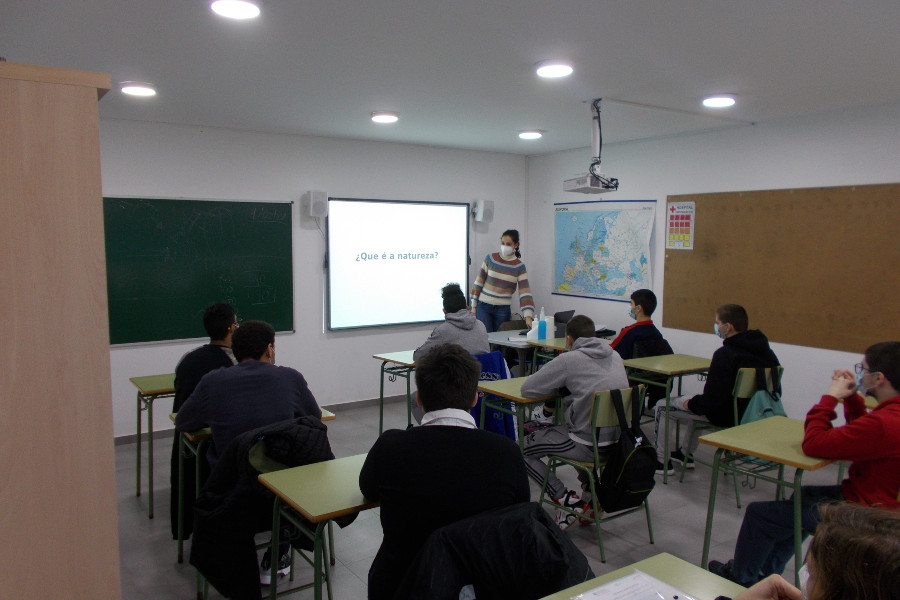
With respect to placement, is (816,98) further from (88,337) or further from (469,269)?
(88,337)

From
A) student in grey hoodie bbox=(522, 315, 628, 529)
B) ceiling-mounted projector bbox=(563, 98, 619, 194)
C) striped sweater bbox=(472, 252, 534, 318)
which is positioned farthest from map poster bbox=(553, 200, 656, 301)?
student in grey hoodie bbox=(522, 315, 628, 529)

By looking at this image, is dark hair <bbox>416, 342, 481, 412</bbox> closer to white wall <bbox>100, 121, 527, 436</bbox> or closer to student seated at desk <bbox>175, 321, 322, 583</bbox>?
student seated at desk <bbox>175, 321, 322, 583</bbox>

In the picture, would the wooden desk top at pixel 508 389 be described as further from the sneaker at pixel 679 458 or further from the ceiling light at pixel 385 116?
the ceiling light at pixel 385 116

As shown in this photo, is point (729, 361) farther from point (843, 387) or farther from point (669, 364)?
point (843, 387)

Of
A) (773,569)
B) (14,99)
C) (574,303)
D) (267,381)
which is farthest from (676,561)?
(574,303)

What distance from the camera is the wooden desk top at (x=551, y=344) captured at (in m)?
5.36

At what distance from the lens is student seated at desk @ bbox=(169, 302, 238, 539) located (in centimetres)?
317

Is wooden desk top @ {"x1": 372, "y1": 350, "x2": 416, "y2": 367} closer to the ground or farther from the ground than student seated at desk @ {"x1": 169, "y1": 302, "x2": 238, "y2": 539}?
closer to the ground

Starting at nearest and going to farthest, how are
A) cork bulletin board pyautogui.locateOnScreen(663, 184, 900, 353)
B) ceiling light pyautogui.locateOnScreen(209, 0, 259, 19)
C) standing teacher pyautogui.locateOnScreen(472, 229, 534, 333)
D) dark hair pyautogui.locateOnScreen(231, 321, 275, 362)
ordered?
ceiling light pyautogui.locateOnScreen(209, 0, 259, 19) < dark hair pyautogui.locateOnScreen(231, 321, 275, 362) < cork bulletin board pyautogui.locateOnScreen(663, 184, 900, 353) < standing teacher pyautogui.locateOnScreen(472, 229, 534, 333)

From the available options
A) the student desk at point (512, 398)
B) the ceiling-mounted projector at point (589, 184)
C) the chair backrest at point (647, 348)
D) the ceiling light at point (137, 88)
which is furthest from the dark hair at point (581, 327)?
the ceiling light at point (137, 88)

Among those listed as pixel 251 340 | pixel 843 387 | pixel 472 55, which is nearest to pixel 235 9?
pixel 472 55

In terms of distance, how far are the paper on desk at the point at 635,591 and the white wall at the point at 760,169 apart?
3.90m

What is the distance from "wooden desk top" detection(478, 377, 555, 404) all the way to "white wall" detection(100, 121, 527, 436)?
2.69 m

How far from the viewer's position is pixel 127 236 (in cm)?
518
